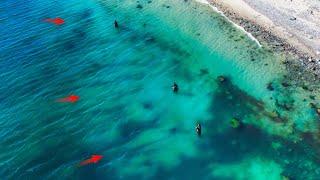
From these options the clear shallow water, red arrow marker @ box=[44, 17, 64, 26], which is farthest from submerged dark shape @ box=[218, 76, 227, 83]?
red arrow marker @ box=[44, 17, 64, 26]

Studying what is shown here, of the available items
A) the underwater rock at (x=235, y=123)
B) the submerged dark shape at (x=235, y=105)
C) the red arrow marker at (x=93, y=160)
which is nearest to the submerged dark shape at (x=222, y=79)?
the submerged dark shape at (x=235, y=105)

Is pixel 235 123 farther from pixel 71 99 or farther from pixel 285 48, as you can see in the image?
pixel 71 99

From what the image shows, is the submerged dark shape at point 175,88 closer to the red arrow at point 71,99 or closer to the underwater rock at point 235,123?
the underwater rock at point 235,123

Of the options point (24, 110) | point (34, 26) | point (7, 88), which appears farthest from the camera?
point (34, 26)

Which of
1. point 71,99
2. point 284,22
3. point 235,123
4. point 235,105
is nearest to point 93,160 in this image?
point 71,99

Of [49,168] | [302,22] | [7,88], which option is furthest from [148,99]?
[302,22]

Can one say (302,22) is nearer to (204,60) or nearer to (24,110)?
(204,60)
